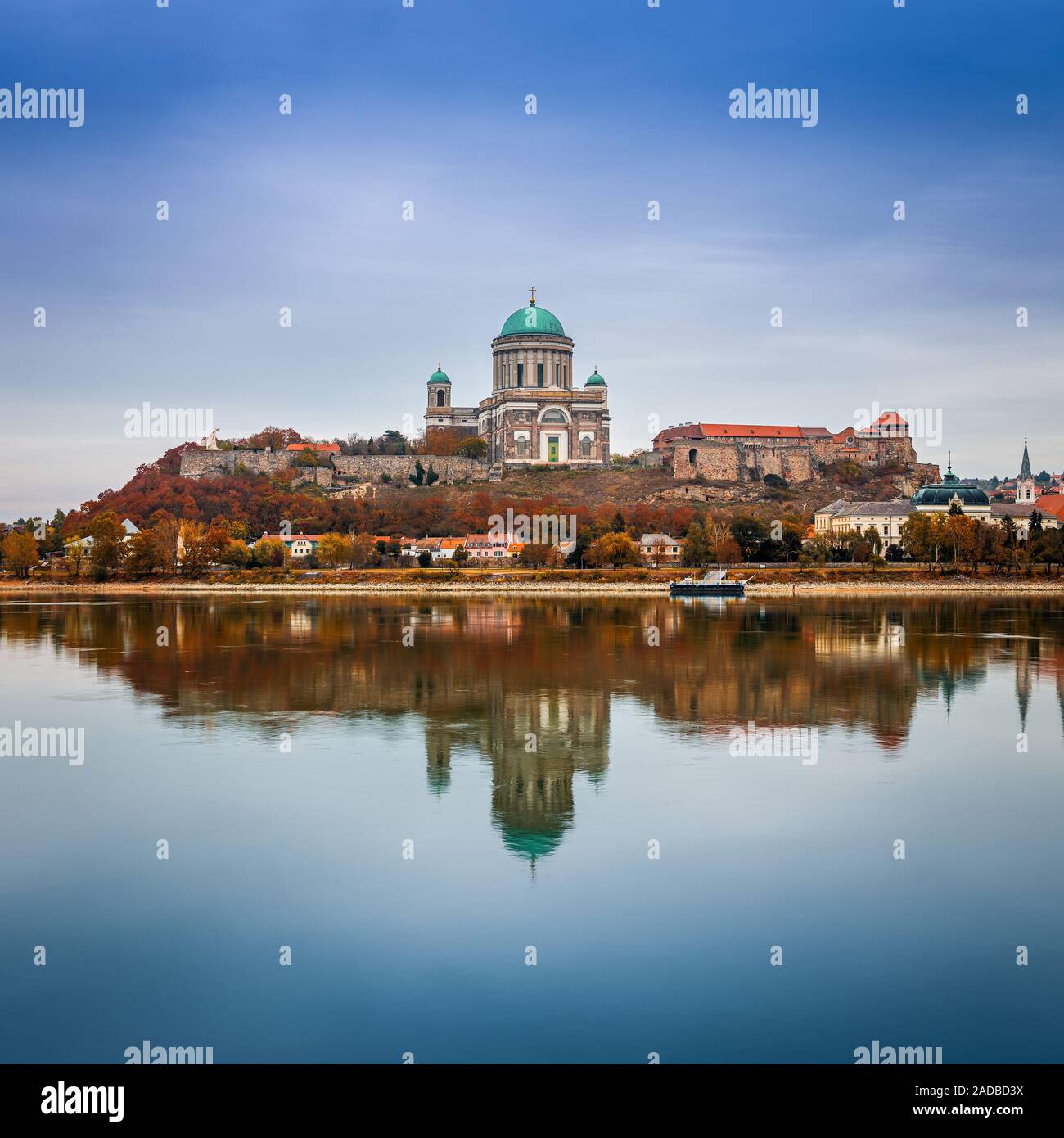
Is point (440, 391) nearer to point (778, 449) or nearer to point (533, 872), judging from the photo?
point (778, 449)

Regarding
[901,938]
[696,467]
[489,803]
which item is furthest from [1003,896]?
[696,467]

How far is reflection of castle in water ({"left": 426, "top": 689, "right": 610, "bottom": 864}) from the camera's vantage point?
40.4 ft

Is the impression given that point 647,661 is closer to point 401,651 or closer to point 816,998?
point 401,651

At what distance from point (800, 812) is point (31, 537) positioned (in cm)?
6827

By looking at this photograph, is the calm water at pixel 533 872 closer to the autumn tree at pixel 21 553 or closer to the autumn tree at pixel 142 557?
the autumn tree at pixel 142 557

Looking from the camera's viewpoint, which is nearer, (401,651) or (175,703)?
(175,703)

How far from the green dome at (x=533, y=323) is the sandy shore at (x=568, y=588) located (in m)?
38.6

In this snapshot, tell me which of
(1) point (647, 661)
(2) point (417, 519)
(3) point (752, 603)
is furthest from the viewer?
(2) point (417, 519)

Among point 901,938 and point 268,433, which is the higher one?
point 268,433

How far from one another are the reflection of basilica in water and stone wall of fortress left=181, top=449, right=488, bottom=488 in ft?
161

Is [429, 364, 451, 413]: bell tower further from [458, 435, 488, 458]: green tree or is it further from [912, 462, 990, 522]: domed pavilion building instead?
[912, 462, 990, 522]: domed pavilion building

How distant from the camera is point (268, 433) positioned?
333ft
